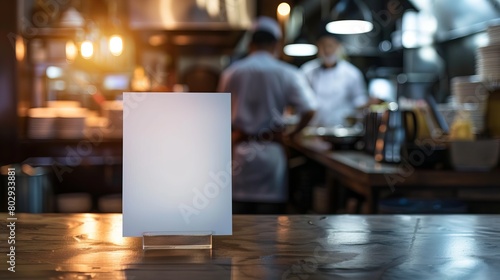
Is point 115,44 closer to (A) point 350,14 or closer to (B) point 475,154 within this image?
(A) point 350,14

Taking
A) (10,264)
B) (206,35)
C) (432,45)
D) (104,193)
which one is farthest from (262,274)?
(432,45)

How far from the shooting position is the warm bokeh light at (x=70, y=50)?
18.4 feet

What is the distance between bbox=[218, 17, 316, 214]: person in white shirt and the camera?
149 inches

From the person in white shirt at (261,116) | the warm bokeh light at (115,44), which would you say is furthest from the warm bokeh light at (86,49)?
the person in white shirt at (261,116)

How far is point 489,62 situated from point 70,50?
12.8 feet

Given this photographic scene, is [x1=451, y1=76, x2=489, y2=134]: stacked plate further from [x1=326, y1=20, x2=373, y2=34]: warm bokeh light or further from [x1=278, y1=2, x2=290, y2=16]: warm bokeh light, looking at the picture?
[x1=278, y1=2, x2=290, y2=16]: warm bokeh light

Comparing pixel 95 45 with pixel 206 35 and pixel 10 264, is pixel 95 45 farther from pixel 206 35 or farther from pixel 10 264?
pixel 10 264

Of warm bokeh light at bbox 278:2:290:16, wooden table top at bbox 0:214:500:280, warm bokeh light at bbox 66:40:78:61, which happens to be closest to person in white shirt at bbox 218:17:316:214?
warm bokeh light at bbox 66:40:78:61

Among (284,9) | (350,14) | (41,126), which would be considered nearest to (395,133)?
(350,14)

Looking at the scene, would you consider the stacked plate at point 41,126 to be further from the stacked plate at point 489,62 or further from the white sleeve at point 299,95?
the stacked plate at point 489,62

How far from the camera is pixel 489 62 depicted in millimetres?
2969

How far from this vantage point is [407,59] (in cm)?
789

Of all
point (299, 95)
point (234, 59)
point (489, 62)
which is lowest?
point (299, 95)

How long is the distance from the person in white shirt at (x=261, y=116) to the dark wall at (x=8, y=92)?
6.28ft
